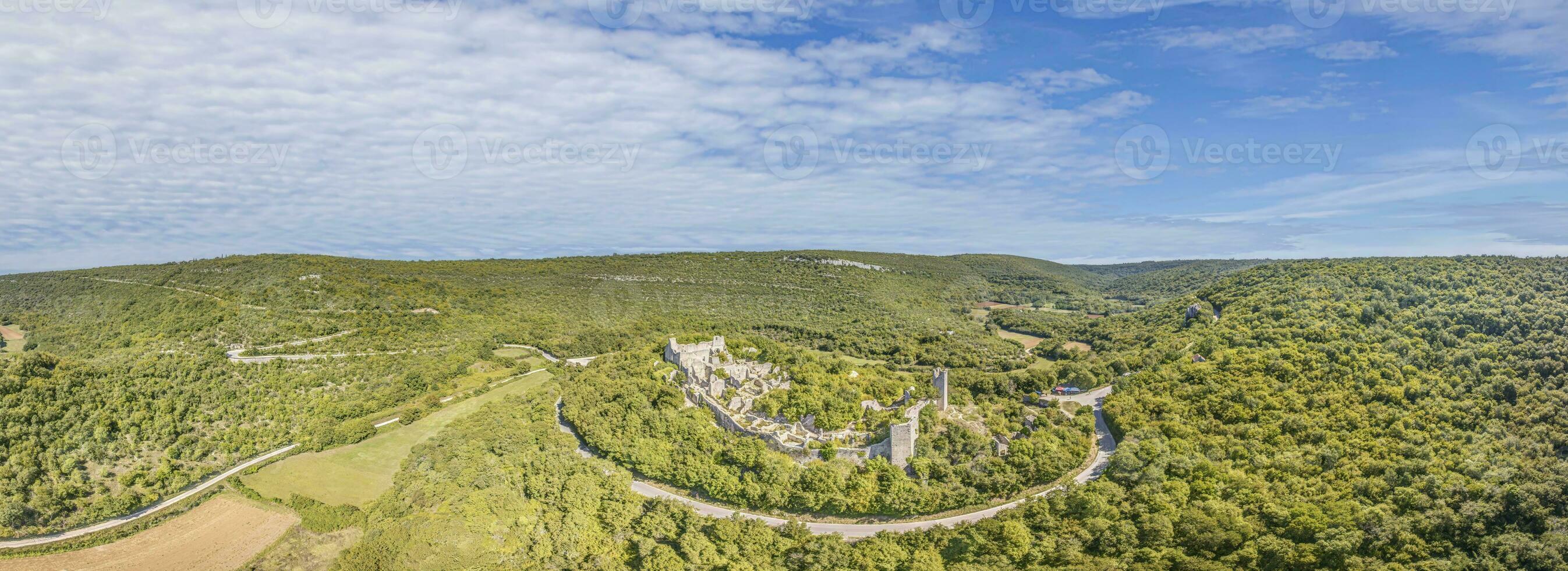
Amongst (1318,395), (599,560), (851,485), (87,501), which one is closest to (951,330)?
(1318,395)

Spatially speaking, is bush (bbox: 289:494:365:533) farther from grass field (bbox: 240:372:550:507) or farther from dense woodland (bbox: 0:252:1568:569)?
dense woodland (bbox: 0:252:1568:569)

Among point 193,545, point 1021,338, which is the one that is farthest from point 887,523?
point 1021,338

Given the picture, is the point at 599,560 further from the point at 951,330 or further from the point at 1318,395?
the point at 951,330

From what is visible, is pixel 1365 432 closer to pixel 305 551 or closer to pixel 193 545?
pixel 305 551

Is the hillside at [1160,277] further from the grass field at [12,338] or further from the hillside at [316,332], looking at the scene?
the grass field at [12,338]

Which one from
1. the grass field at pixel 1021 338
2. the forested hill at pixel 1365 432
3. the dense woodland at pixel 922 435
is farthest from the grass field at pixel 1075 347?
the forested hill at pixel 1365 432
